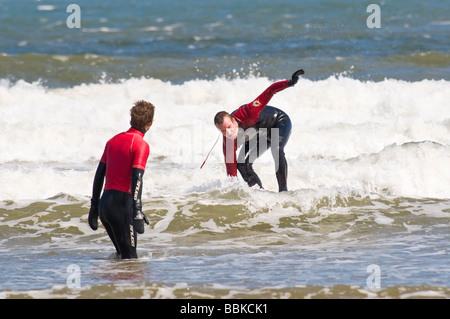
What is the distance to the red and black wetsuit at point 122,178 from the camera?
6.05 meters

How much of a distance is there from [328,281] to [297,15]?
3128 centimetres

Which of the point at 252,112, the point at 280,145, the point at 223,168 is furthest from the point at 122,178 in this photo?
the point at 223,168

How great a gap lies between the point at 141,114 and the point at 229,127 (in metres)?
2.39

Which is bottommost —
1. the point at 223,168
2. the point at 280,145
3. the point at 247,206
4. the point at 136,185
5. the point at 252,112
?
the point at 247,206

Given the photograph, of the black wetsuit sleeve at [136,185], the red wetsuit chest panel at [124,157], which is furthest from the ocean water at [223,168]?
the red wetsuit chest panel at [124,157]

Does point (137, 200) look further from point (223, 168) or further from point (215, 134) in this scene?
point (215, 134)

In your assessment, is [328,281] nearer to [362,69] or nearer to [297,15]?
[362,69]

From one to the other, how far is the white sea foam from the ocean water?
0.13ft

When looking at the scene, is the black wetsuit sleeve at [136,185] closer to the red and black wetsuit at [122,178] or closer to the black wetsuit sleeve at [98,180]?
the red and black wetsuit at [122,178]

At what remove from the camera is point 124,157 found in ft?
20.1

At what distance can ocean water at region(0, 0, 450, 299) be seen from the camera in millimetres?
6266

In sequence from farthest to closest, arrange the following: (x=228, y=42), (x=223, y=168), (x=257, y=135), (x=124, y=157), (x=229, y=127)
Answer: (x=228, y=42) < (x=223, y=168) < (x=257, y=135) < (x=229, y=127) < (x=124, y=157)

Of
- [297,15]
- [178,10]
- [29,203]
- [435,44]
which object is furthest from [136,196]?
[178,10]

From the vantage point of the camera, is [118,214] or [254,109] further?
[254,109]
